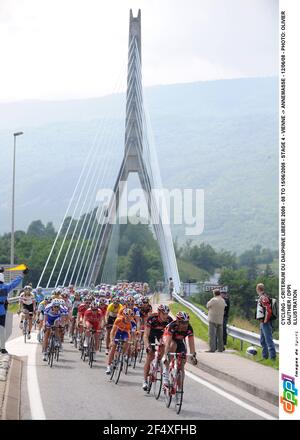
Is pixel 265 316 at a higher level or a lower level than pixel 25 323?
higher

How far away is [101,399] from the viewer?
1277cm

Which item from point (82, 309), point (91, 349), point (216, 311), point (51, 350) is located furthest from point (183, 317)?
point (82, 309)

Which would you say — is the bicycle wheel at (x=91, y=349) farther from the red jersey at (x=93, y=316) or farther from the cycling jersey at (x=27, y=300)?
the cycling jersey at (x=27, y=300)

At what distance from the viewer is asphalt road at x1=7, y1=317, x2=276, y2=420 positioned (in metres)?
10.9

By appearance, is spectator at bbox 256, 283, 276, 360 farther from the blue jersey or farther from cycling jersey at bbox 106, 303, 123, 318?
the blue jersey

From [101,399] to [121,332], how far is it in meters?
3.96

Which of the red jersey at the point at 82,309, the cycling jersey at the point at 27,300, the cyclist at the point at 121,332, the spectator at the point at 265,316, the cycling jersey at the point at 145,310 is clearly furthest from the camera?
the cycling jersey at the point at 27,300

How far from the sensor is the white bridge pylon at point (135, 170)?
66.2 m

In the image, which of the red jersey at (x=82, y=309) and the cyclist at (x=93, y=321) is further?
the red jersey at (x=82, y=309)

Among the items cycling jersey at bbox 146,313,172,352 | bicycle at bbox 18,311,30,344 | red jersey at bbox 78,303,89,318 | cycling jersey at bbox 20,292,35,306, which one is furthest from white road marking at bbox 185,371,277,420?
cycling jersey at bbox 20,292,35,306

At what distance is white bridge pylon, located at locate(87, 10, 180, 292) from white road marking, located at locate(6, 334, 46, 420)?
37.6 metres

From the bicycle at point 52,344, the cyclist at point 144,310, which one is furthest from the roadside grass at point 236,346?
the bicycle at point 52,344

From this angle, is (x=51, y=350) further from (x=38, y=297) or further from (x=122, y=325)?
(x=38, y=297)
